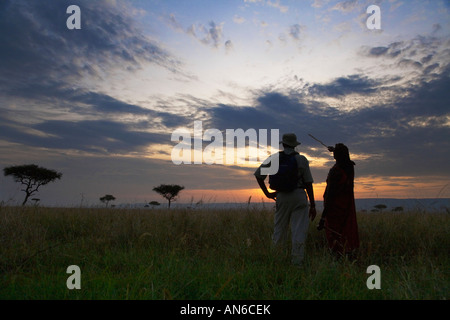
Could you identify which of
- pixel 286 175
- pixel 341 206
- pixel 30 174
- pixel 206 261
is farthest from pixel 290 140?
pixel 30 174

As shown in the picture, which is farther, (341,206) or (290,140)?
(341,206)

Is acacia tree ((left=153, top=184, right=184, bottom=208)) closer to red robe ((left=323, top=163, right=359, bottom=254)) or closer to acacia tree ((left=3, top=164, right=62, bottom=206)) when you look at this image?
acacia tree ((left=3, top=164, right=62, bottom=206))

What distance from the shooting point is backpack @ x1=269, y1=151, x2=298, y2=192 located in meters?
5.71

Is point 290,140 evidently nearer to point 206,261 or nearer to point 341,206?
point 341,206

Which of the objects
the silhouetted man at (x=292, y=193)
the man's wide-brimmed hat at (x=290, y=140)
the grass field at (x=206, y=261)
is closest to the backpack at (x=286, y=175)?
the silhouetted man at (x=292, y=193)

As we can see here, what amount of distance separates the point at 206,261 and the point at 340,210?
113 inches

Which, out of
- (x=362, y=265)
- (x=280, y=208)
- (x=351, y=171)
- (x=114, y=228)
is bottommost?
(x=362, y=265)

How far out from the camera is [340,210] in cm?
612

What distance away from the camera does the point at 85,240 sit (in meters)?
6.77

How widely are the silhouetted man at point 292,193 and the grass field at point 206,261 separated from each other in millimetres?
408
